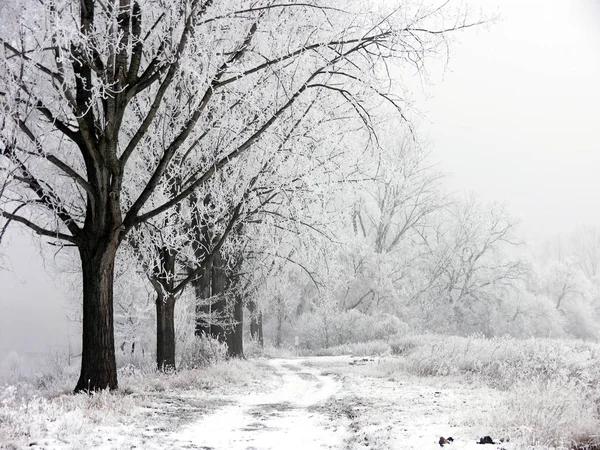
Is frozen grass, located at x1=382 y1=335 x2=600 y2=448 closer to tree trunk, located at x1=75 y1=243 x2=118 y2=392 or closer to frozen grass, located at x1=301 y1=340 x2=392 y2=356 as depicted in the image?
frozen grass, located at x1=301 y1=340 x2=392 y2=356

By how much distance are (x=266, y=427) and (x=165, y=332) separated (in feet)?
22.2

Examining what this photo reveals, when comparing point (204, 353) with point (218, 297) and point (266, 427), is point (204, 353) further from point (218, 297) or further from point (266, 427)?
point (266, 427)

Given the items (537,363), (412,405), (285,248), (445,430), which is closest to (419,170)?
(285,248)

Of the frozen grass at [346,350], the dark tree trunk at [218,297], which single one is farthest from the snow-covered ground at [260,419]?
the frozen grass at [346,350]

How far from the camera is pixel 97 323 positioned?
856 cm

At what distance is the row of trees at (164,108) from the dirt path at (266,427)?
2.43 m

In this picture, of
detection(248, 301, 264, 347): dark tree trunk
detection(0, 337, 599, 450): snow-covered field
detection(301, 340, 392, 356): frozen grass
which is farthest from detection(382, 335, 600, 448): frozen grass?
detection(248, 301, 264, 347): dark tree trunk

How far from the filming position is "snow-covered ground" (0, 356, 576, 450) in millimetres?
5133

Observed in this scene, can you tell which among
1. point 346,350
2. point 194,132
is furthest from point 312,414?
point 346,350

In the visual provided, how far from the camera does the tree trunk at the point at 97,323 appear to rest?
8.52m

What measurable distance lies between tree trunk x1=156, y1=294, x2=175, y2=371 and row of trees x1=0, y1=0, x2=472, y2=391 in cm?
3

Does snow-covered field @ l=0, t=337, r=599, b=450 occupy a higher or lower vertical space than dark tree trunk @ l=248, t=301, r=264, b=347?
lower

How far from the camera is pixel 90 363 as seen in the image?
8.52 metres

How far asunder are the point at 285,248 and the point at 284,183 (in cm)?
590
